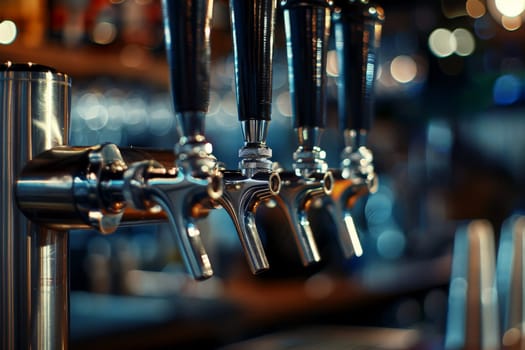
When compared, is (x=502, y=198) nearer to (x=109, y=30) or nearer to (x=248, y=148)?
(x=109, y=30)

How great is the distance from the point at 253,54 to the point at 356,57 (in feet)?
0.55

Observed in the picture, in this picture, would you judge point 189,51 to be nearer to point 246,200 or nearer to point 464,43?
point 246,200

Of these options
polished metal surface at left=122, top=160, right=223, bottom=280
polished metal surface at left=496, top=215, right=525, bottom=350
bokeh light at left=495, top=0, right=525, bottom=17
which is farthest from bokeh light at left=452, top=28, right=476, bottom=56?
polished metal surface at left=122, top=160, right=223, bottom=280

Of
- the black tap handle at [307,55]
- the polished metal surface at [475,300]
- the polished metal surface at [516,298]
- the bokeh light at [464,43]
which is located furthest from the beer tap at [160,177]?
the bokeh light at [464,43]

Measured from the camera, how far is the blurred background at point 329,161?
70.8 inches

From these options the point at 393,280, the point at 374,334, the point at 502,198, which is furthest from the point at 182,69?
the point at 502,198

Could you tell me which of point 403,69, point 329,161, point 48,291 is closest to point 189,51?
point 48,291

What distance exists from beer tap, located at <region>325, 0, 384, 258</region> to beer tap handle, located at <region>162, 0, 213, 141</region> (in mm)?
216

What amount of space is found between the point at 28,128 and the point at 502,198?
9.28 feet

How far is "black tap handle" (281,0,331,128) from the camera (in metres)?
0.57

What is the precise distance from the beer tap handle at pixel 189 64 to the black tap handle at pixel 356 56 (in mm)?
227

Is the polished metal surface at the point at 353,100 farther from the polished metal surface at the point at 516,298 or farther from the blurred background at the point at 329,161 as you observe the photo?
the blurred background at the point at 329,161

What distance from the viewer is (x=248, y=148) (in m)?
0.53

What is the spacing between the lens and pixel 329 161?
2674 millimetres
